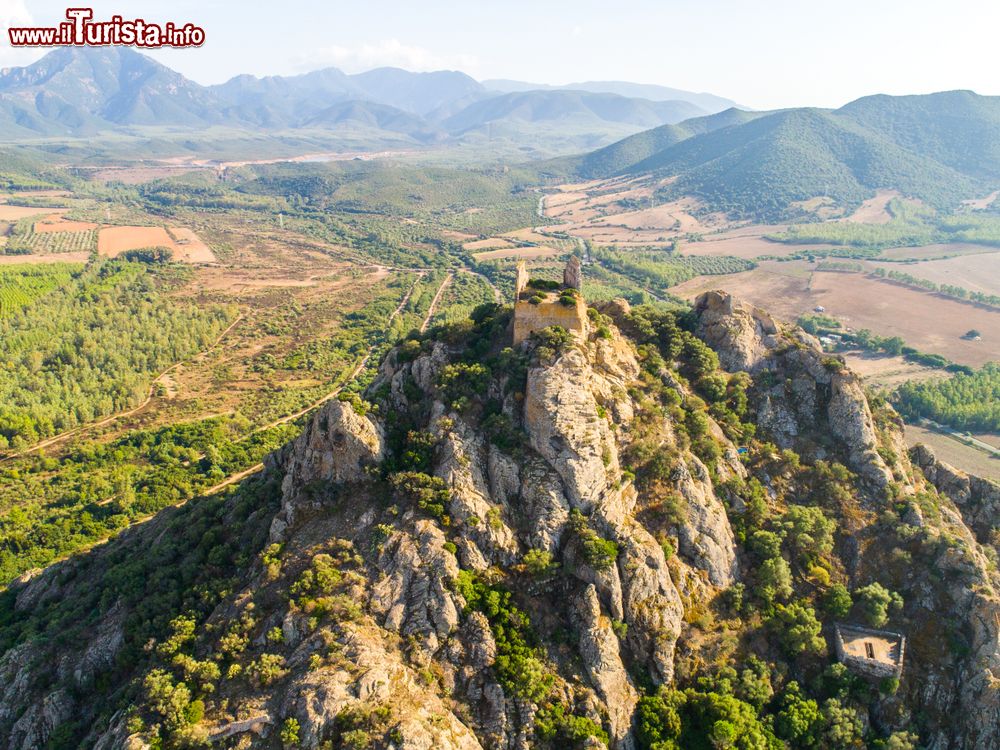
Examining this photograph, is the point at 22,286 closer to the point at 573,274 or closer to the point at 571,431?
the point at 573,274

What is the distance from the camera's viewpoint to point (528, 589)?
148 ft

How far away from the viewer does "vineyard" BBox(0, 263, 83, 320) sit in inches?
6462

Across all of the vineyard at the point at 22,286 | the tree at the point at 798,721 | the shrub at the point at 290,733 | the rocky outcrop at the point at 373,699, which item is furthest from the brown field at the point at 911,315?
the vineyard at the point at 22,286

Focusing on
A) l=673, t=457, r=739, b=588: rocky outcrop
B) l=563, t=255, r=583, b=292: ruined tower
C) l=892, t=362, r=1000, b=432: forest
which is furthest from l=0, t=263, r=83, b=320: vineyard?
l=892, t=362, r=1000, b=432: forest

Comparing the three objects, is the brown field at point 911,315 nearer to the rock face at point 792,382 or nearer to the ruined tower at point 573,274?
the rock face at point 792,382

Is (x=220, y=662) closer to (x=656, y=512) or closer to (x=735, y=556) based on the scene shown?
(x=656, y=512)

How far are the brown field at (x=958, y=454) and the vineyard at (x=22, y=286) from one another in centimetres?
20797

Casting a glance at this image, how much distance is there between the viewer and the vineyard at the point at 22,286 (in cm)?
16412

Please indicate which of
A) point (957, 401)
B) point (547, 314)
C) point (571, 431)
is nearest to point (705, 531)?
point (571, 431)

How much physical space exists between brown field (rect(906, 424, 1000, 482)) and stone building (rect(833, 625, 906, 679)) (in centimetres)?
6361

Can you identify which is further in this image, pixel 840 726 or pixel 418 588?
pixel 840 726

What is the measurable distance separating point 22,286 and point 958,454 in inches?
9334

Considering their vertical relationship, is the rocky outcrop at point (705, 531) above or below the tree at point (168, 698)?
above

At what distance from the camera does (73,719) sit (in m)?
43.9
